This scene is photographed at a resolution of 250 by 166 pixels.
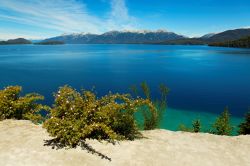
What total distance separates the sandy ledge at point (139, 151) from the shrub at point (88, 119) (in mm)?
509

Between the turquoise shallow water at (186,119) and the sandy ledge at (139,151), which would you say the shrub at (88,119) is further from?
the turquoise shallow water at (186,119)

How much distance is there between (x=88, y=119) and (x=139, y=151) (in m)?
2.57

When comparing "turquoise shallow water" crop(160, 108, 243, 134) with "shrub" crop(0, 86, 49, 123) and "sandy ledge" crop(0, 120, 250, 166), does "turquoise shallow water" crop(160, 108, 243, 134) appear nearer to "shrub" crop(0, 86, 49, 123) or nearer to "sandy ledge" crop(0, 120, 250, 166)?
"shrub" crop(0, 86, 49, 123)

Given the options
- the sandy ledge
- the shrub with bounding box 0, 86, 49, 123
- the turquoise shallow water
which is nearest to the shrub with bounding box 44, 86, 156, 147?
the sandy ledge

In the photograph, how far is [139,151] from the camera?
9469 millimetres

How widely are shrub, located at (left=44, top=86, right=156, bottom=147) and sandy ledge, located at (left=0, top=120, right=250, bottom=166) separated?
51cm

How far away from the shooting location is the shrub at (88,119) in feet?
32.1

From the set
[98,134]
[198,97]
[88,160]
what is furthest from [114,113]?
[198,97]

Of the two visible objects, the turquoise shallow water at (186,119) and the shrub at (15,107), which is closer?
the shrub at (15,107)

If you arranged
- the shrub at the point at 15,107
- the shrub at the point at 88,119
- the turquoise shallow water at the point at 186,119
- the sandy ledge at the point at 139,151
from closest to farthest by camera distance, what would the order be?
the sandy ledge at the point at 139,151, the shrub at the point at 88,119, the shrub at the point at 15,107, the turquoise shallow water at the point at 186,119

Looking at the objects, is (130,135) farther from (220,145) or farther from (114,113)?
(220,145)

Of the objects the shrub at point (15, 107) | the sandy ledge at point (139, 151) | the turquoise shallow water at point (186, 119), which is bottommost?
the turquoise shallow water at point (186, 119)

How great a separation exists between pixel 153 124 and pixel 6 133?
9.17m

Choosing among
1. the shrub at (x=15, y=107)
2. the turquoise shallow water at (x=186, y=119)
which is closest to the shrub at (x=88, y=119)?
the shrub at (x=15, y=107)
